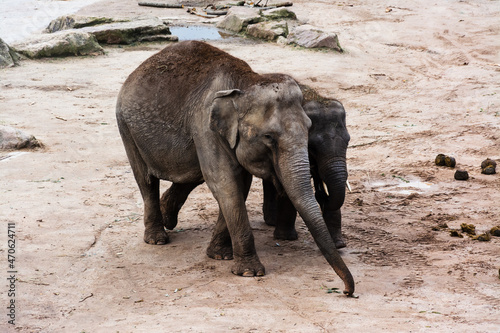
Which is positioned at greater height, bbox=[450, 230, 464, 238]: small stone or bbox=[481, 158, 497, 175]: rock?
bbox=[450, 230, 464, 238]: small stone

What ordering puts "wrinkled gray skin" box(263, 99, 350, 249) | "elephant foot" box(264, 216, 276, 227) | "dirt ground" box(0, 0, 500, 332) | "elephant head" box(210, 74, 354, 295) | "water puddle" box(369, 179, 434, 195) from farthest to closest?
"water puddle" box(369, 179, 434, 195), "elephant foot" box(264, 216, 276, 227), "wrinkled gray skin" box(263, 99, 350, 249), "elephant head" box(210, 74, 354, 295), "dirt ground" box(0, 0, 500, 332)

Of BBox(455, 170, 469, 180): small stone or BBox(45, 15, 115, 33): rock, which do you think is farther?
BBox(45, 15, 115, 33): rock

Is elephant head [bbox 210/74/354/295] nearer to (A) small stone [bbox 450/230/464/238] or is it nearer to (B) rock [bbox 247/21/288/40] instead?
(A) small stone [bbox 450/230/464/238]

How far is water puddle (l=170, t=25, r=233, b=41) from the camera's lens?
20422 mm

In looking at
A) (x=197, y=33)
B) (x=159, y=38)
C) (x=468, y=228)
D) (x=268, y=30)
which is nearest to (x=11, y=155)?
(x=468, y=228)

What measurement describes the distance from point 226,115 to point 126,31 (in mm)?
13465

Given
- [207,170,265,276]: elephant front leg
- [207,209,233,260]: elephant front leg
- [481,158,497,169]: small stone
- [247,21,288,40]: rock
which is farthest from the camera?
[247,21,288,40]: rock

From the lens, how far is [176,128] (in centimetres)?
696

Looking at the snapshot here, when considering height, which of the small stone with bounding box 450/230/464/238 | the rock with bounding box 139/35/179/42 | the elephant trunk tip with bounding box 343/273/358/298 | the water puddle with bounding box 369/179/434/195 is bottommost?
the rock with bounding box 139/35/179/42

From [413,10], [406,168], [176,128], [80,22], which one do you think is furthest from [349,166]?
[413,10]

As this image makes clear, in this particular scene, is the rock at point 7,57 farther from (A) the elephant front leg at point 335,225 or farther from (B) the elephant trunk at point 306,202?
(B) the elephant trunk at point 306,202

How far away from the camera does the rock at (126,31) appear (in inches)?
742

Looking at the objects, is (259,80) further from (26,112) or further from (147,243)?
(26,112)

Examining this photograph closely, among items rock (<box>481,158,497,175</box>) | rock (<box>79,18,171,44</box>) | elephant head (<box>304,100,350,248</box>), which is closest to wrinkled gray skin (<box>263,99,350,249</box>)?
elephant head (<box>304,100,350,248</box>)
